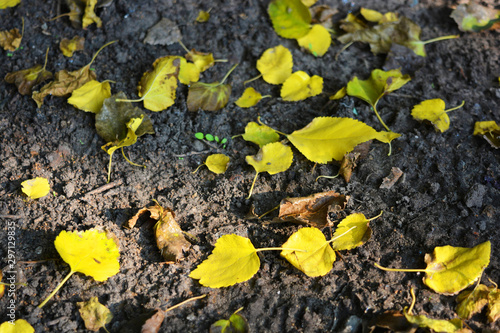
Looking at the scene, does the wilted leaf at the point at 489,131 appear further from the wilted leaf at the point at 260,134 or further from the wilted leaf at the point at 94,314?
the wilted leaf at the point at 94,314

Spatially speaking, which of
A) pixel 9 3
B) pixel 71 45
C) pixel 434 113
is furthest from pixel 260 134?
pixel 9 3

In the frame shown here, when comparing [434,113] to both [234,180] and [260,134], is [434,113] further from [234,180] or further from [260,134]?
[234,180]

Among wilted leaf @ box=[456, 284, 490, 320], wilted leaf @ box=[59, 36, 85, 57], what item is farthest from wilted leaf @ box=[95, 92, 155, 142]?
wilted leaf @ box=[456, 284, 490, 320]

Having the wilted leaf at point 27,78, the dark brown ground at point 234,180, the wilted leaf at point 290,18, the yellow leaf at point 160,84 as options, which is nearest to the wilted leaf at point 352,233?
the dark brown ground at point 234,180

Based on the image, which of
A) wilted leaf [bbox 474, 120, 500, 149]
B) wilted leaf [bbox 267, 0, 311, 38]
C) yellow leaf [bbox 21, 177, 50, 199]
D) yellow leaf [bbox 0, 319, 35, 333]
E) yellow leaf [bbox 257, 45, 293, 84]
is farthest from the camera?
wilted leaf [bbox 267, 0, 311, 38]

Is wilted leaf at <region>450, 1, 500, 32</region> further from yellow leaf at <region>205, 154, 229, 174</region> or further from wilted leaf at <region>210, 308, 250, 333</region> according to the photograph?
wilted leaf at <region>210, 308, 250, 333</region>

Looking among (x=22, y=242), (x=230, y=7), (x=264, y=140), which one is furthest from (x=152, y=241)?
(x=230, y=7)

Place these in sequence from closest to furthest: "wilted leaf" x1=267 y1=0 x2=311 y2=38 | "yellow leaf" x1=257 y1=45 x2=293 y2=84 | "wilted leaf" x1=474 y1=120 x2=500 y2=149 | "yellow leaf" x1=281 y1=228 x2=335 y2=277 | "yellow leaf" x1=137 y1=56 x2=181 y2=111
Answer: "yellow leaf" x1=281 y1=228 x2=335 y2=277
"wilted leaf" x1=474 y1=120 x2=500 y2=149
"yellow leaf" x1=137 y1=56 x2=181 y2=111
"yellow leaf" x1=257 y1=45 x2=293 y2=84
"wilted leaf" x1=267 y1=0 x2=311 y2=38
